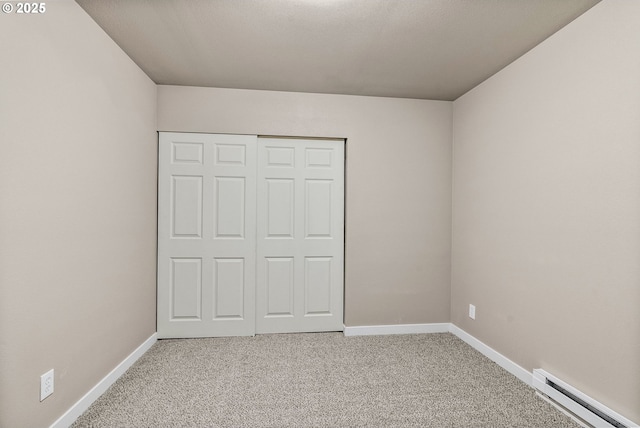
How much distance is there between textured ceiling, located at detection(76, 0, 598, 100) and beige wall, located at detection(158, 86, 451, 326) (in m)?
0.34

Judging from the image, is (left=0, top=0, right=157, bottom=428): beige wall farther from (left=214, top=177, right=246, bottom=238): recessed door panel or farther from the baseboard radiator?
the baseboard radiator

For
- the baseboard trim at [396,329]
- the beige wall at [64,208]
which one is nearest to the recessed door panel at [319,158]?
the beige wall at [64,208]

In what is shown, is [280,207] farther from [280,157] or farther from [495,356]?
[495,356]

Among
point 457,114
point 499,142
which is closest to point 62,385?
point 499,142

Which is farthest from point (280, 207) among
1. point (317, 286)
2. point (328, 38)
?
point (328, 38)

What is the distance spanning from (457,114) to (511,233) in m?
1.47

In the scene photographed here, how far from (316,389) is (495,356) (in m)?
1.59

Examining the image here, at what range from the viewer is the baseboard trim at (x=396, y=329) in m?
3.30

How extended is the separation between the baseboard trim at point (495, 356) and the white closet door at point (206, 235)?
84.1 inches

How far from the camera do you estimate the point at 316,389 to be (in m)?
2.24

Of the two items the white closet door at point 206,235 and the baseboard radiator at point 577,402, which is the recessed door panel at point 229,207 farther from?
the baseboard radiator at point 577,402

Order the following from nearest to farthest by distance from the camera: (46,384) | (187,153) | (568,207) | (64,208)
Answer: (46,384)
(64,208)
(568,207)
(187,153)

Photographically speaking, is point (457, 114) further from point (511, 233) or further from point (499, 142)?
point (511, 233)

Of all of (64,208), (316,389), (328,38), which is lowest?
(316,389)
